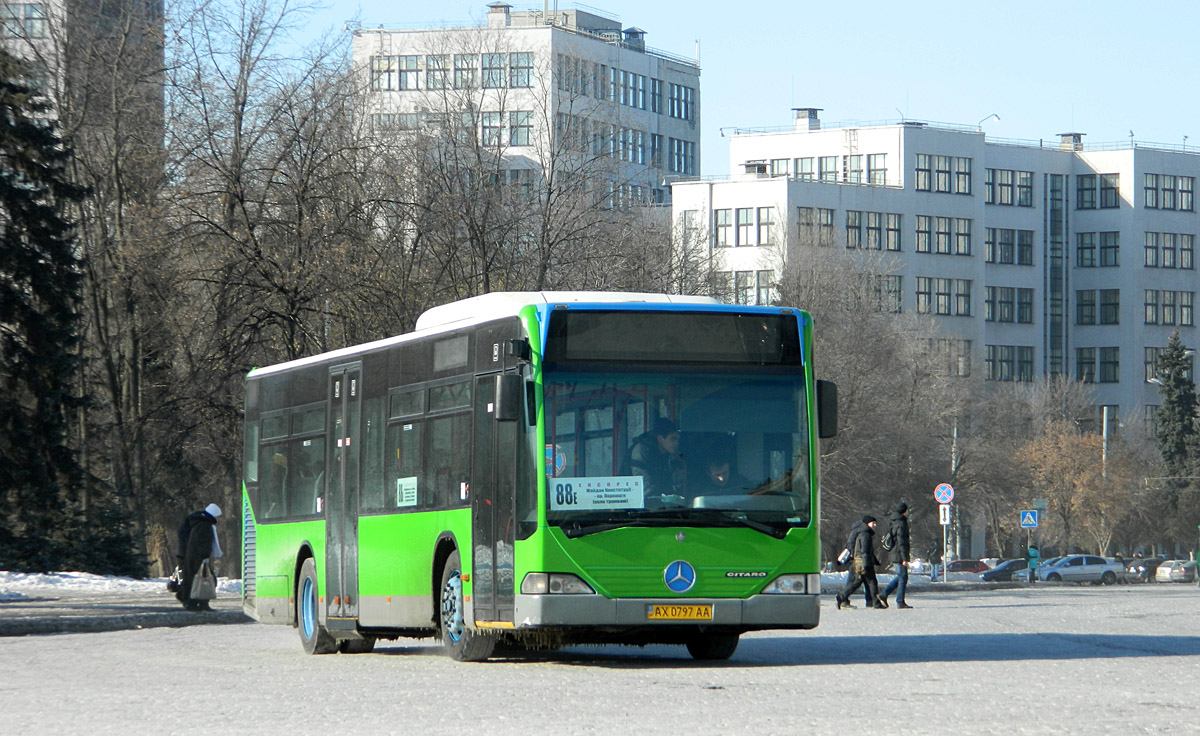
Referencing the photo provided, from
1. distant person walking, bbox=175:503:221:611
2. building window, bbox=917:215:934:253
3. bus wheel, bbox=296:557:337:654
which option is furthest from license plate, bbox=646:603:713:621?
building window, bbox=917:215:934:253

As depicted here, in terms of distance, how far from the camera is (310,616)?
67.8 ft

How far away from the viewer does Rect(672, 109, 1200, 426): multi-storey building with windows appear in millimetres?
109125

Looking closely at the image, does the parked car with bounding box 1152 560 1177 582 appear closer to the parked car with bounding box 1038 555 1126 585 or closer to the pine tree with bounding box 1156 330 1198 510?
the parked car with bounding box 1038 555 1126 585

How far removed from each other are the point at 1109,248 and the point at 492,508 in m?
111

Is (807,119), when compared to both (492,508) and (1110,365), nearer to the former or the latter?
(1110,365)

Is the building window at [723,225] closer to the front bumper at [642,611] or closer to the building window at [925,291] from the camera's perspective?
the building window at [925,291]

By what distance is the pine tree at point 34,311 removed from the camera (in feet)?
111

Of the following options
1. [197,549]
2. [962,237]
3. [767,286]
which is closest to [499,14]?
[962,237]

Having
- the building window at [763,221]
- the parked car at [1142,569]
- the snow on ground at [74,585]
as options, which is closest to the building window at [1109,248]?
the building window at [763,221]

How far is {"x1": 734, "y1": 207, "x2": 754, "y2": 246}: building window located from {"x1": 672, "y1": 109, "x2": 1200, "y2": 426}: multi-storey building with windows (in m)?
0.08

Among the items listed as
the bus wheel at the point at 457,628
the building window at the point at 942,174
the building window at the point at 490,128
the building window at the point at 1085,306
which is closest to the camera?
the bus wheel at the point at 457,628

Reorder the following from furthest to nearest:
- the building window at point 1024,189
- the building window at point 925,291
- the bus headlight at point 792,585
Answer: the building window at point 1024,189, the building window at point 925,291, the bus headlight at point 792,585

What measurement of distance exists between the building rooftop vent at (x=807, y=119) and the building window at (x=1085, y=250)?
18053mm

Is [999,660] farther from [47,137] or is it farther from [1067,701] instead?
[47,137]
